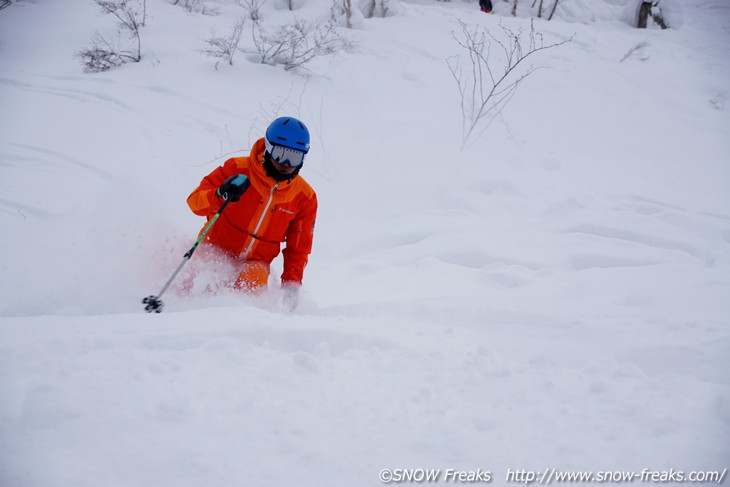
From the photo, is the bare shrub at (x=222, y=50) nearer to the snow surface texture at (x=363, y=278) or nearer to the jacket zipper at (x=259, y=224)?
the snow surface texture at (x=363, y=278)

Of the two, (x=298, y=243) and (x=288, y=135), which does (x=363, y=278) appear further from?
(x=288, y=135)

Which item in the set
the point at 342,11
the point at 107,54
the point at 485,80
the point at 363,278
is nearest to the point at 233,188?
the point at 363,278

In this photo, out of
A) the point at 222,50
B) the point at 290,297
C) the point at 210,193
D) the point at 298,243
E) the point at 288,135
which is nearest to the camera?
the point at 288,135

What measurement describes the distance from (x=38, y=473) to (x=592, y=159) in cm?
853

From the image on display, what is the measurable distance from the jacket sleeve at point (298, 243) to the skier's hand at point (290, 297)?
70mm

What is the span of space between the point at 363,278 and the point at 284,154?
5.43 ft

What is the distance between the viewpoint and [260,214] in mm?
3264

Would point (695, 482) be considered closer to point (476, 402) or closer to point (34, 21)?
point (476, 402)

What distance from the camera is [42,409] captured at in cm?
123

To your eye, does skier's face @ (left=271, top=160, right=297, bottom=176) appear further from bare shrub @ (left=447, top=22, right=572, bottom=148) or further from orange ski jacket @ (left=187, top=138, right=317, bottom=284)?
bare shrub @ (left=447, top=22, right=572, bottom=148)

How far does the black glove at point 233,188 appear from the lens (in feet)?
9.49

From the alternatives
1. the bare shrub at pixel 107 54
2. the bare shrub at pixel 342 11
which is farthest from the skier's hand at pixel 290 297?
the bare shrub at pixel 342 11

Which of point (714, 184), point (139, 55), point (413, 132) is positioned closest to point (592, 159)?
point (714, 184)

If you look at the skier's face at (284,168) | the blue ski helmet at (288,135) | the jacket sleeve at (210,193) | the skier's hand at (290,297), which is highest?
the blue ski helmet at (288,135)
